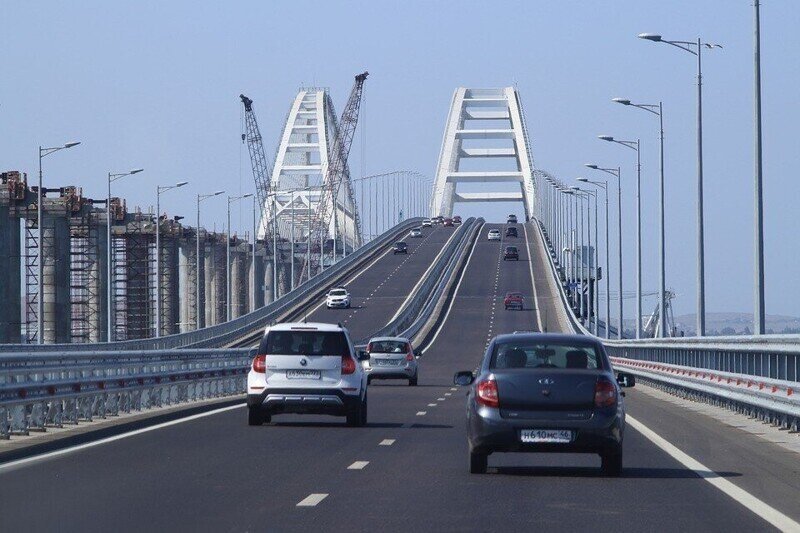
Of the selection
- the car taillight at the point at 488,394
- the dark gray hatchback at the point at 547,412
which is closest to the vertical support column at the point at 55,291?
the car taillight at the point at 488,394

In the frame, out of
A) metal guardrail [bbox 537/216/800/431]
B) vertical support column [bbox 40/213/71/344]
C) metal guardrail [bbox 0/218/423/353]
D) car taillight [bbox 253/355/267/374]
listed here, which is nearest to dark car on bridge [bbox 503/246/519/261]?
metal guardrail [bbox 0/218/423/353]

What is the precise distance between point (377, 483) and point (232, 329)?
74.6 metres

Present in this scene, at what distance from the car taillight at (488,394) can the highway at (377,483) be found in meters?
0.71

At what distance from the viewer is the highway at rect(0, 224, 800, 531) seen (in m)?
11.8

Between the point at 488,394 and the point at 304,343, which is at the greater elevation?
the point at 304,343

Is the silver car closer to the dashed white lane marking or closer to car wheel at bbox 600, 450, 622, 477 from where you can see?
car wheel at bbox 600, 450, 622, 477

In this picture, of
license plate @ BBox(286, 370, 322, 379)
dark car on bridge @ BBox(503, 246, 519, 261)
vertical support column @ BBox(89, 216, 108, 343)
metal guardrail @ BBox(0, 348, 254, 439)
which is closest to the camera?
metal guardrail @ BBox(0, 348, 254, 439)

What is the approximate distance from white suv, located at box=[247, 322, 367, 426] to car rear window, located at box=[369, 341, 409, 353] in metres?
21.6

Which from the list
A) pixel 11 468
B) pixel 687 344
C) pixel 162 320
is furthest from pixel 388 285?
pixel 11 468

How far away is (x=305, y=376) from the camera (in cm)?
2425

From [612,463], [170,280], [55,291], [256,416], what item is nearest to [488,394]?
[612,463]

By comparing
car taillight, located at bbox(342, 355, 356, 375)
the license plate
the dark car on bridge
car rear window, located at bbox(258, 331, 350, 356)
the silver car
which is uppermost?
the dark car on bridge

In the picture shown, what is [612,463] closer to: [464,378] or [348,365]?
[464,378]

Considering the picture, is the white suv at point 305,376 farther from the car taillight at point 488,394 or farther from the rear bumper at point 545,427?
the rear bumper at point 545,427
